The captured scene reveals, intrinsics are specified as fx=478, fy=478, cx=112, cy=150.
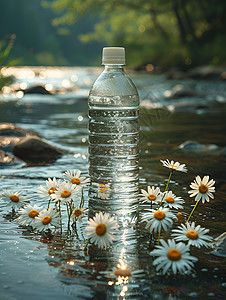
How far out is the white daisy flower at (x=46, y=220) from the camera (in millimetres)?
2934

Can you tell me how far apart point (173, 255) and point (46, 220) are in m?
0.93

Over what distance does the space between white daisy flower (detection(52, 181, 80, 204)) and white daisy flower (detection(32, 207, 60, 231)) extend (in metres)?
0.09

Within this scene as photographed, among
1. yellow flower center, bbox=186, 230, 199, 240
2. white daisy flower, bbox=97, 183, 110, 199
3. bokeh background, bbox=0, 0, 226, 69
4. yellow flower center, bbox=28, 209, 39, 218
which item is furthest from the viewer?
bokeh background, bbox=0, 0, 226, 69

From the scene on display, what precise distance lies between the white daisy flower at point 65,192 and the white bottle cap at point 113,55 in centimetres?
85

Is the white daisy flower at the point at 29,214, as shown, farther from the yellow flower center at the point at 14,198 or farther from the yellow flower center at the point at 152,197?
the yellow flower center at the point at 152,197

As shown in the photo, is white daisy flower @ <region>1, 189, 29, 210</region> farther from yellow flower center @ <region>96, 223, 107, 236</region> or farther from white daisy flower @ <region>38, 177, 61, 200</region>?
yellow flower center @ <region>96, 223, 107, 236</region>

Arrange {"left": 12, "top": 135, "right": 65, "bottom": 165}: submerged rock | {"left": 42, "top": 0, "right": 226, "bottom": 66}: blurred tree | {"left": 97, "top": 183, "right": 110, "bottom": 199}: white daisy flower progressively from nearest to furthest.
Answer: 1. {"left": 97, "top": 183, "right": 110, "bottom": 199}: white daisy flower
2. {"left": 12, "top": 135, "right": 65, "bottom": 165}: submerged rock
3. {"left": 42, "top": 0, "right": 226, "bottom": 66}: blurred tree

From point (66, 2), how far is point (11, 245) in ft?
100

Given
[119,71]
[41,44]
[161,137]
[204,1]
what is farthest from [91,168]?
[41,44]

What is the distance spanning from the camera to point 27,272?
2459 mm

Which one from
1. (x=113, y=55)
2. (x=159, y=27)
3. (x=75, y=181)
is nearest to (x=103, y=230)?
(x=75, y=181)

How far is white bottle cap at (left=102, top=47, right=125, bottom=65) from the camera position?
311 centimetres

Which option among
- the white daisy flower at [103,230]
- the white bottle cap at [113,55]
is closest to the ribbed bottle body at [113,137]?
the white bottle cap at [113,55]

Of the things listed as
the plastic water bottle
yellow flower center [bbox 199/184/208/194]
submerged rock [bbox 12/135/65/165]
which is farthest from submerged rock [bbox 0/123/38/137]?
yellow flower center [bbox 199/184/208/194]
